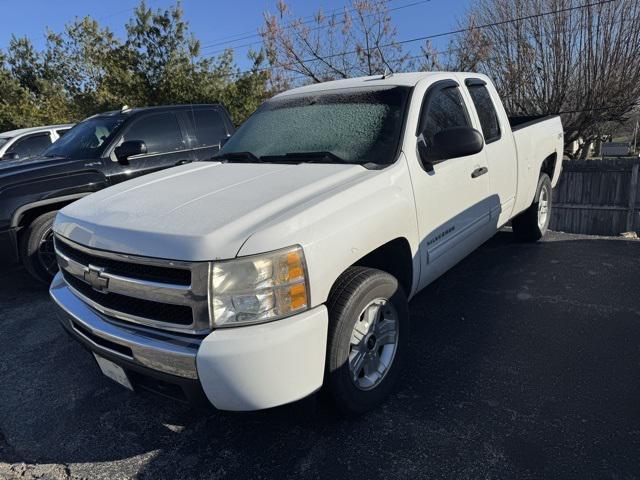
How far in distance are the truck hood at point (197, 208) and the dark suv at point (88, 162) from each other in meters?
1.77

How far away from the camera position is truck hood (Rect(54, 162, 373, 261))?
2.04m

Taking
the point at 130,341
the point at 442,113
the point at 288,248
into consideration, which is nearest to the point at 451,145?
the point at 442,113

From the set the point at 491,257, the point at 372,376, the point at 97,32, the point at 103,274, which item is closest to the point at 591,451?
the point at 372,376

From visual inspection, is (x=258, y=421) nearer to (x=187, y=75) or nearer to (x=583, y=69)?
(x=187, y=75)

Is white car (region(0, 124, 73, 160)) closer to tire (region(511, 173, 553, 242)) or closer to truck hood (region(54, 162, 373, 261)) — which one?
truck hood (region(54, 162, 373, 261))

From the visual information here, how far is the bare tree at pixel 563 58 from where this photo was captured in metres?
15.5

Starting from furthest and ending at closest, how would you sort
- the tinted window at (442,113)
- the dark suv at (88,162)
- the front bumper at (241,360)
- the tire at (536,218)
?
the tire at (536,218) < the dark suv at (88,162) < the tinted window at (442,113) < the front bumper at (241,360)

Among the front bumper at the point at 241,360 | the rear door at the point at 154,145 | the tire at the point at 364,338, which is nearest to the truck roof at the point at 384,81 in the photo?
the tire at the point at 364,338

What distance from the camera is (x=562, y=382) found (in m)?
2.86

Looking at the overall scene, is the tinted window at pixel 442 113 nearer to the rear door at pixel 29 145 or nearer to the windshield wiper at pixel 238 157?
the windshield wiper at pixel 238 157

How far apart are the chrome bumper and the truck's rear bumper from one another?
2200 mm

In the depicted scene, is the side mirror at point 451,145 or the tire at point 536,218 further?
the tire at point 536,218

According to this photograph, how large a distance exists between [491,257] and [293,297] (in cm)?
383

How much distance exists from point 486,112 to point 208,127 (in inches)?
155
